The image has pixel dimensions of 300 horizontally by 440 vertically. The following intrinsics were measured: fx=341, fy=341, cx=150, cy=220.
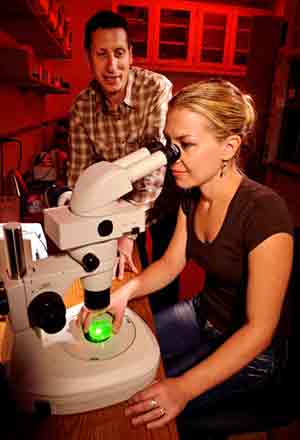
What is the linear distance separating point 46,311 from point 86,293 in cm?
9

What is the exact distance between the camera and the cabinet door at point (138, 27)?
3971 mm

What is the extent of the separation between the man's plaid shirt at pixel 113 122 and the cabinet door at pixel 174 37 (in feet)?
9.76

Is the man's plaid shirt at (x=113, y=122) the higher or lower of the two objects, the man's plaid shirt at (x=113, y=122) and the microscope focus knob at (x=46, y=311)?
the higher

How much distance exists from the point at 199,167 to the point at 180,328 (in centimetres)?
52

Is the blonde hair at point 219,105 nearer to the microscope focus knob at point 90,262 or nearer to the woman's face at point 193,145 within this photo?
the woman's face at point 193,145

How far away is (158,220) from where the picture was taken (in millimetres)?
1607

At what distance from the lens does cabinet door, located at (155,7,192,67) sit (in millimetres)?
4074

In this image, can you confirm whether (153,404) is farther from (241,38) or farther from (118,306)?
(241,38)

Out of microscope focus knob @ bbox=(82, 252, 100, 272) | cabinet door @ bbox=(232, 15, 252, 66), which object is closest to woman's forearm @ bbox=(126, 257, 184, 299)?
microscope focus knob @ bbox=(82, 252, 100, 272)

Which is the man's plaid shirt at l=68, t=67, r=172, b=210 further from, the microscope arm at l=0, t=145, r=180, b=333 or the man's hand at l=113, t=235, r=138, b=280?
the microscope arm at l=0, t=145, r=180, b=333

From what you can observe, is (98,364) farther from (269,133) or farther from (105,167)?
(269,133)

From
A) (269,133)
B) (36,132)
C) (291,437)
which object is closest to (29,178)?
(36,132)

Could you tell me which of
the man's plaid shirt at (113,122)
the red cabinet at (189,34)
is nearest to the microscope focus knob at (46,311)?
the man's plaid shirt at (113,122)

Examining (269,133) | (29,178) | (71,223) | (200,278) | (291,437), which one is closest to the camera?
(71,223)
